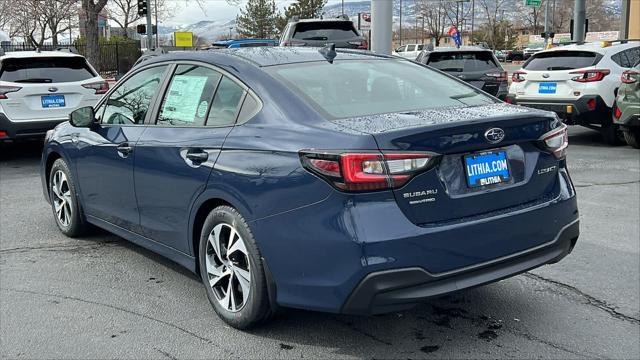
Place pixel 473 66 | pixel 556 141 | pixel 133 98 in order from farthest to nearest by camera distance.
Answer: pixel 473 66, pixel 133 98, pixel 556 141

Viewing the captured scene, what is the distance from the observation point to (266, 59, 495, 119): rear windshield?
141 inches

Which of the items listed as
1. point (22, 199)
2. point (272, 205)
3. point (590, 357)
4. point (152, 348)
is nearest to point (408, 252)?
point (272, 205)

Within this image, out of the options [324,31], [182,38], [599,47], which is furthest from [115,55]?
[599,47]

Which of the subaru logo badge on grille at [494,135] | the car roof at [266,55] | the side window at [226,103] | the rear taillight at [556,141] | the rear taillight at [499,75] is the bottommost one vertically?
the rear taillight at [556,141]

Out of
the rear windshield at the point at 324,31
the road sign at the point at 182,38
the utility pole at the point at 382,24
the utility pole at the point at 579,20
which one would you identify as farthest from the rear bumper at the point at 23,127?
the road sign at the point at 182,38

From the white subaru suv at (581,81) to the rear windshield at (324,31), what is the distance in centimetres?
593

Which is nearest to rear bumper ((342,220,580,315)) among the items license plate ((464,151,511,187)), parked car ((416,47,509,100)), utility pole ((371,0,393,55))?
license plate ((464,151,511,187))

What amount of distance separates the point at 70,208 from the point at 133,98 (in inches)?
53.4

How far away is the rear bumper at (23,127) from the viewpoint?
912 cm

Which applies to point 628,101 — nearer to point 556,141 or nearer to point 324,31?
point 556,141

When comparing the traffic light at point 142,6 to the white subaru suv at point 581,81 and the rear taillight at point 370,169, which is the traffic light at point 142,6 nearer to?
the white subaru suv at point 581,81

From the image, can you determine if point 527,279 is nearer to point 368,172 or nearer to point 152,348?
point 368,172

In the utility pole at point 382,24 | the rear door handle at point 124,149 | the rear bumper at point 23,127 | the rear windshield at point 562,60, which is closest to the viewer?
the rear door handle at point 124,149

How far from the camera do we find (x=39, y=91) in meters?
9.34
